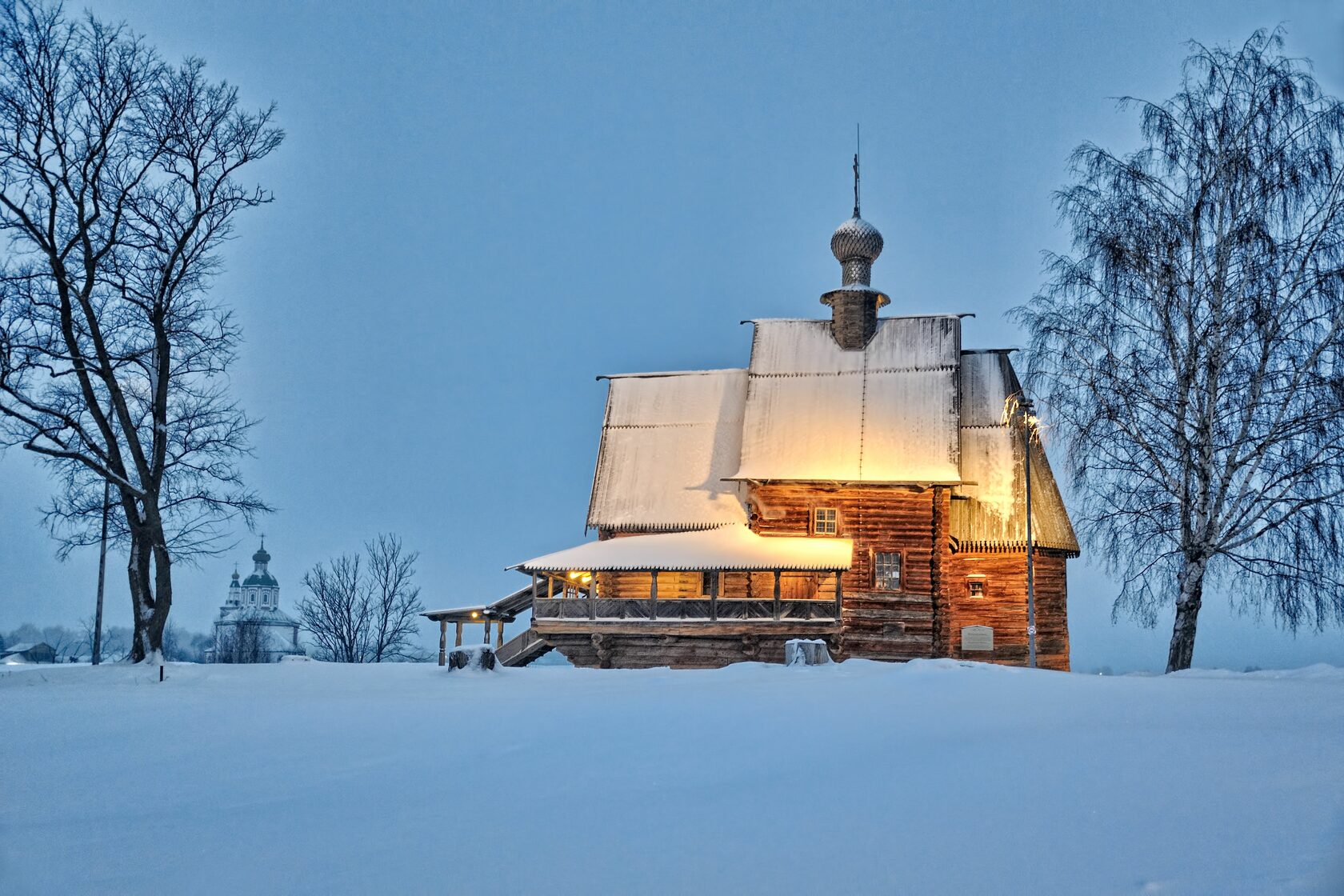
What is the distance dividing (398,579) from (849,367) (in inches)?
1061

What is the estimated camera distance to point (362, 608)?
4684 centimetres

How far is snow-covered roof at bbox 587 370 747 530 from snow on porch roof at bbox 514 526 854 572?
161 cm

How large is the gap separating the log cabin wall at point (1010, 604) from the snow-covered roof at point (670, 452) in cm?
701

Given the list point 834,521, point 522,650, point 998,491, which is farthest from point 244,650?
point 998,491

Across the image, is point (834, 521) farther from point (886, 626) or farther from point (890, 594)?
point (886, 626)

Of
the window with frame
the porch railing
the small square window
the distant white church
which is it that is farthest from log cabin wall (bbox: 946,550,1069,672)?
the distant white church

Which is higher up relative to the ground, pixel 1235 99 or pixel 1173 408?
pixel 1235 99

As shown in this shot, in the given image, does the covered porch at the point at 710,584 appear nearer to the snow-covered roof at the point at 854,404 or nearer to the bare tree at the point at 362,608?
the snow-covered roof at the point at 854,404

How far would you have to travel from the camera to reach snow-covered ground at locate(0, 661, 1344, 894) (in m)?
4.95

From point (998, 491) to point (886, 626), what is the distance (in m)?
5.29

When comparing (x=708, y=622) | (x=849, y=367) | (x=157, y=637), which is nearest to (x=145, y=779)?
(x=157, y=637)

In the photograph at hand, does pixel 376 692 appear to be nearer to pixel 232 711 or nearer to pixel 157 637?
pixel 232 711

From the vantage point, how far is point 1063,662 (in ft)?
94.6

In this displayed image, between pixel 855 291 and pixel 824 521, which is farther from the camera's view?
pixel 855 291
